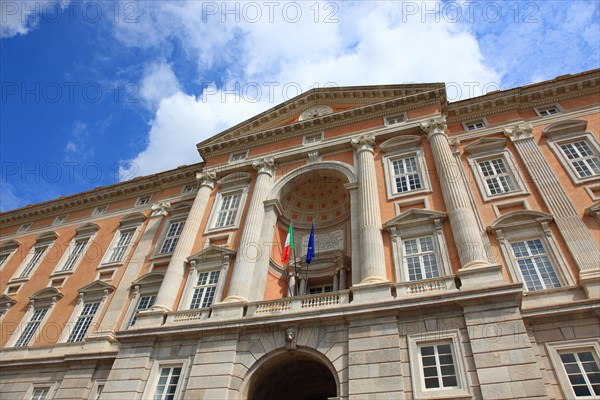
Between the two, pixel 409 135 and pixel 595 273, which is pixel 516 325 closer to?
pixel 595 273

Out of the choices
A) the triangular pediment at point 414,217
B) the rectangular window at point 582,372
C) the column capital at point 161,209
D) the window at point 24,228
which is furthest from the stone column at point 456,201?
the window at point 24,228

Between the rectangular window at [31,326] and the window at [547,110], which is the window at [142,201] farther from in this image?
the window at [547,110]

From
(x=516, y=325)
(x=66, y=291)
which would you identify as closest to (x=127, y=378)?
(x=66, y=291)

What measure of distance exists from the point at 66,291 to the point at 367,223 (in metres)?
21.2

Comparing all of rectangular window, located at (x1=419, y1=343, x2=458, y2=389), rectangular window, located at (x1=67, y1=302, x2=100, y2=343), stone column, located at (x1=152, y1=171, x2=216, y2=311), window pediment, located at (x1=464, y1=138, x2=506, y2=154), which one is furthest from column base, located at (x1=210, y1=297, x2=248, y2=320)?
window pediment, located at (x1=464, y1=138, x2=506, y2=154)

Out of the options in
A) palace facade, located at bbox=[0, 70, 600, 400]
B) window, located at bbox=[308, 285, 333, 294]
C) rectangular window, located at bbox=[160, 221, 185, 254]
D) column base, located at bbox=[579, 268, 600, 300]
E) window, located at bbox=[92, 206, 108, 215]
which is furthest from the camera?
window, located at bbox=[92, 206, 108, 215]

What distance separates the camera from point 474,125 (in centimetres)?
2627

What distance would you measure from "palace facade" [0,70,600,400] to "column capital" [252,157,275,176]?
32cm

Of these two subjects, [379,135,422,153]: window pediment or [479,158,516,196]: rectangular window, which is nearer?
[479,158,516,196]: rectangular window

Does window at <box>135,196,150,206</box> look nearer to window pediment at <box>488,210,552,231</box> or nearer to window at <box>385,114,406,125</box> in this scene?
window at <box>385,114,406,125</box>

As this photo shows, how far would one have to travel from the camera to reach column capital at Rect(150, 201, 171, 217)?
3031 centimetres

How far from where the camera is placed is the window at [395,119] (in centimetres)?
2608

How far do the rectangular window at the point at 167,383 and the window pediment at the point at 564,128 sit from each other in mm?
23784

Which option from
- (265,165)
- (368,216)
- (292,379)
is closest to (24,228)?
(265,165)
